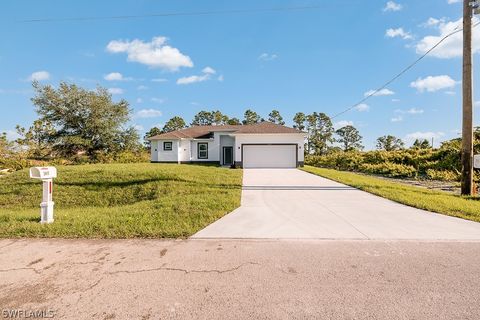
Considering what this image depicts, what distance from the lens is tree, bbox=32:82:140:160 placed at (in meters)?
23.5

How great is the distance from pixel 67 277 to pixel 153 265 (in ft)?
3.52

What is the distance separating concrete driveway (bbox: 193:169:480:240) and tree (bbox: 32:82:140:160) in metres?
22.2

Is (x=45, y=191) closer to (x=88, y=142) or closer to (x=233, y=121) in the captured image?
(x=88, y=142)

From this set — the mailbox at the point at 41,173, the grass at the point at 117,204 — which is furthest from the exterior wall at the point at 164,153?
the mailbox at the point at 41,173

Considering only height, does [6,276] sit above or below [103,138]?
below

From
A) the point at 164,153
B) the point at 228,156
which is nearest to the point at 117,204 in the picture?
the point at 228,156

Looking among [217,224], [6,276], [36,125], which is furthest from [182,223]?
[36,125]

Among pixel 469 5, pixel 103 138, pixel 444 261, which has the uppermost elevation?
pixel 469 5

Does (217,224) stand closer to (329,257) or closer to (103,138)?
(329,257)

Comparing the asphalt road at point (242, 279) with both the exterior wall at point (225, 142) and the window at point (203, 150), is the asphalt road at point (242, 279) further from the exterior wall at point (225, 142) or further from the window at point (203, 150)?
the window at point (203, 150)

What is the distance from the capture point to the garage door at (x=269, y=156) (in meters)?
19.8

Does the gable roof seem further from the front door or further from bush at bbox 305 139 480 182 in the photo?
bush at bbox 305 139 480 182

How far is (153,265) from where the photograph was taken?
11.4ft

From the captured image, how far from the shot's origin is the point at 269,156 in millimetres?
19875
